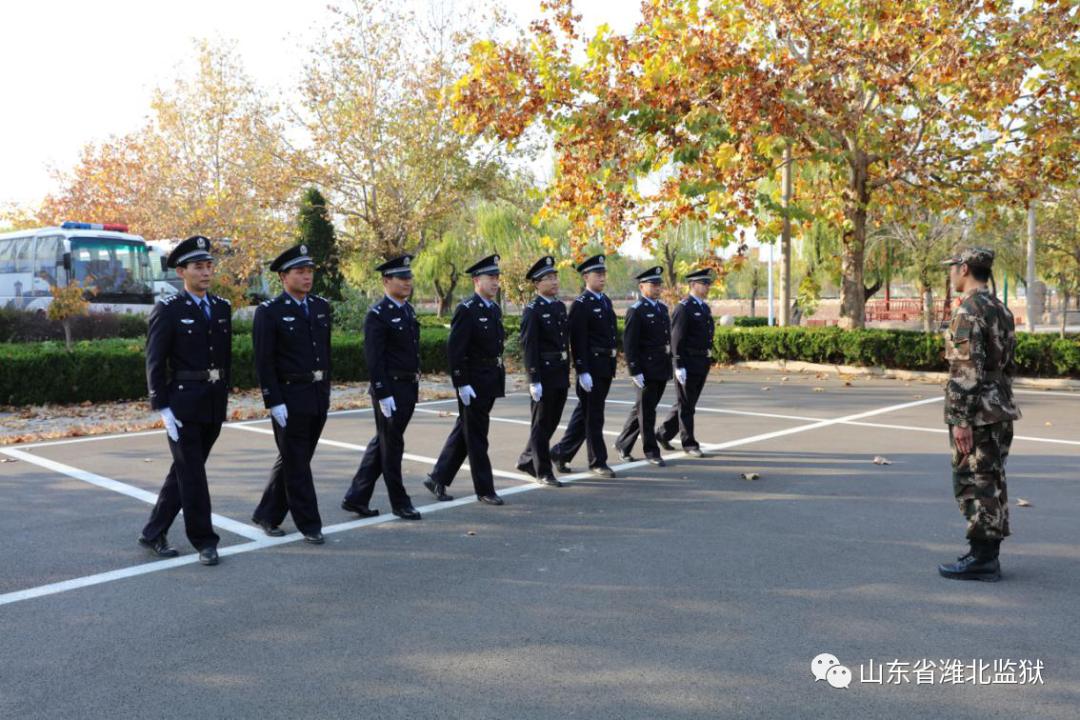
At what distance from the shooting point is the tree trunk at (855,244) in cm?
1772

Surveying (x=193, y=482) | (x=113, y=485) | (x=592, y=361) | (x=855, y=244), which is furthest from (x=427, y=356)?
(x=193, y=482)

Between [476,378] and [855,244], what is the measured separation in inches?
537

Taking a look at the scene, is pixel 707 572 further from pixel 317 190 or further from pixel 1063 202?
pixel 1063 202

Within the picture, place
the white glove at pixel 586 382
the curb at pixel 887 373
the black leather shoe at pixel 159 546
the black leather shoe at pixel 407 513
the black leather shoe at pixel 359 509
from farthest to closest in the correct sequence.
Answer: the curb at pixel 887 373, the white glove at pixel 586 382, the black leather shoe at pixel 359 509, the black leather shoe at pixel 407 513, the black leather shoe at pixel 159 546

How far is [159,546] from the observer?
5.73m

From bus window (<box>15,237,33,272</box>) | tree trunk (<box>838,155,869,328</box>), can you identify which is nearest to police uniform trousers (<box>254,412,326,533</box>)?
tree trunk (<box>838,155,869,328</box>)

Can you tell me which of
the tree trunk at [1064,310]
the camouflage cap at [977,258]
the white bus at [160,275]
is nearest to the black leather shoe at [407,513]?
the camouflage cap at [977,258]

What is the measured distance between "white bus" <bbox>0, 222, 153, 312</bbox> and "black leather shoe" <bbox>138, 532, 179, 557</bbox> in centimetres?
1919

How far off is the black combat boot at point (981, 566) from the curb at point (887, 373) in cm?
1110

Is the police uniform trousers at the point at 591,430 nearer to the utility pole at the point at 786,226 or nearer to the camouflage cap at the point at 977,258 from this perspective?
the camouflage cap at the point at 977,258

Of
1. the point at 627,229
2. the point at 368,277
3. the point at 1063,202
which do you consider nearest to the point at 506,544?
the point at 627,229

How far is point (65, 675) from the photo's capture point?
12.7 ft

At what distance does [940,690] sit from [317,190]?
2356 cm

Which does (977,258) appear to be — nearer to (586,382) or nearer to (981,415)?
(981,415)
